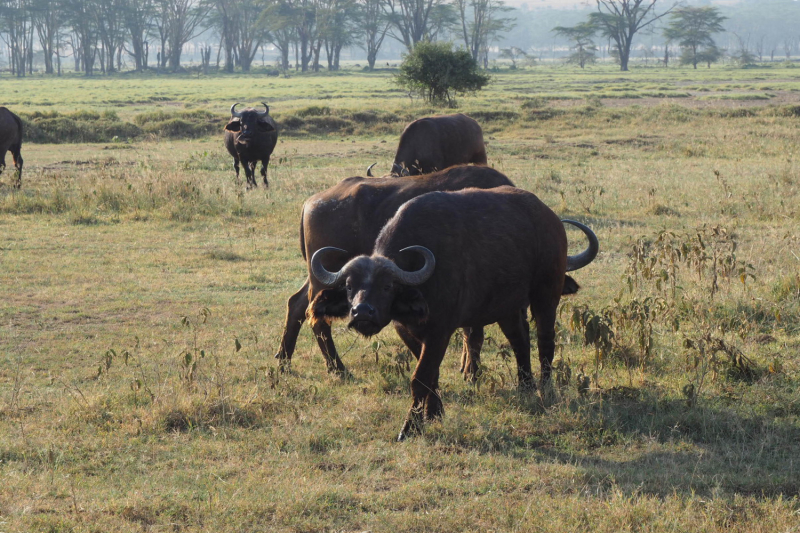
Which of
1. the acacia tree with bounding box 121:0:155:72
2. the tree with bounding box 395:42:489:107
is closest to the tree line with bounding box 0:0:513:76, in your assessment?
the acacia tree with bounding box 121:0:155:72

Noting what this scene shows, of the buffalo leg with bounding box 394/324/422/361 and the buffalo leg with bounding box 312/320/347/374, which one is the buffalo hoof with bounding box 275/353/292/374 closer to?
the buffalo leg with bounding box 312/320/347/374

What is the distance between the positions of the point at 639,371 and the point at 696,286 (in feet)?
6.20

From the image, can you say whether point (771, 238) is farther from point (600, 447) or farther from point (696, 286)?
point (600, 447)

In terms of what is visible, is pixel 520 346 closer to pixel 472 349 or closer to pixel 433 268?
pixel 472 349

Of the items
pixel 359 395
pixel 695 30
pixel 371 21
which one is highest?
pixel 371 21

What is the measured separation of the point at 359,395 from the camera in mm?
5320

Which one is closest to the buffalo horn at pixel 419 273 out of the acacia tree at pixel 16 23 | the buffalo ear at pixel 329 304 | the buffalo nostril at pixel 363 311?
the buffalo nostril at pixel 363 311

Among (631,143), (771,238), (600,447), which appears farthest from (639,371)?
(631,143)

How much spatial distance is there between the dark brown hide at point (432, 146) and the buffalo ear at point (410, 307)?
673 centimetres

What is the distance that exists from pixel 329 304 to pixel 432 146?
271 inches

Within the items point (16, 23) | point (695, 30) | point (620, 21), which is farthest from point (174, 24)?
point (695, 30)

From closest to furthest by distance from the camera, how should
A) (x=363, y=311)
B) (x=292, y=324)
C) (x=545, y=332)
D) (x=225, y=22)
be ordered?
(x=363, y=311), (x=545, y=332), (x=292, y=324), (x=225, y=22)

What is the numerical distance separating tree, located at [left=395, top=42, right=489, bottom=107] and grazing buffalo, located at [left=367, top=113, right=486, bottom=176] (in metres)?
18.7

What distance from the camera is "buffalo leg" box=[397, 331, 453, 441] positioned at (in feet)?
14.9
